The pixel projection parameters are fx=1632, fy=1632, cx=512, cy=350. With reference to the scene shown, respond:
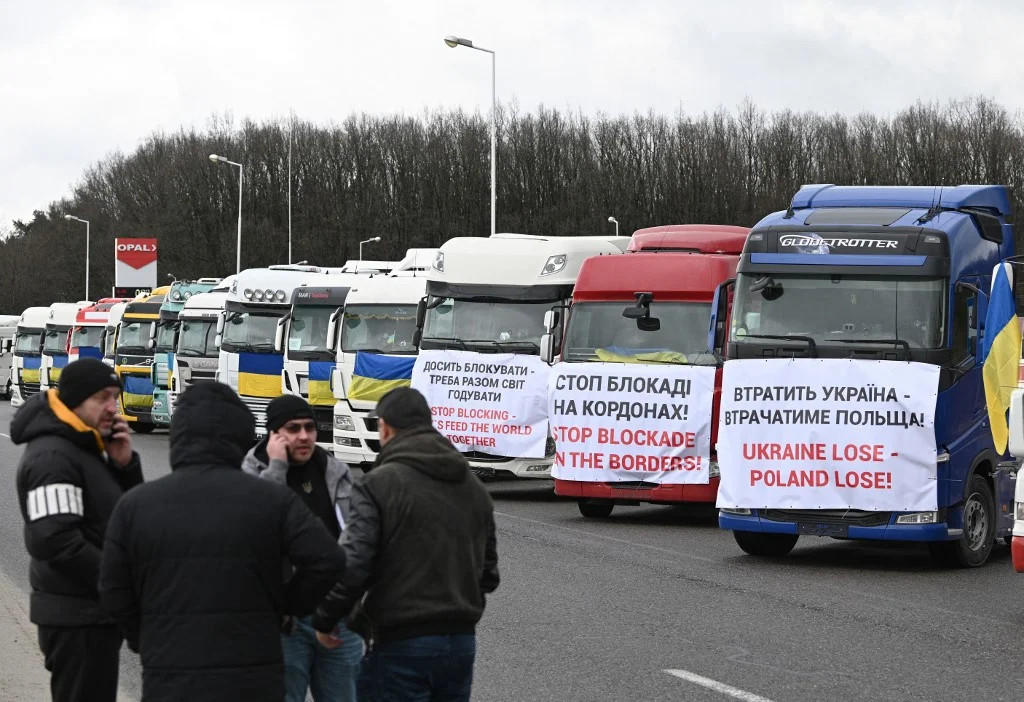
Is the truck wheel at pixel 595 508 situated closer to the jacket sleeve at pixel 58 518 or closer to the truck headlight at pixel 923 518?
the truck headlight at pixel 923 518

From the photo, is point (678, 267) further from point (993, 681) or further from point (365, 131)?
point (365, 131)

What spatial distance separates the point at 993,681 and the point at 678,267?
8785 mm

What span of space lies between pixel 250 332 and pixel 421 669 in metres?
22.2

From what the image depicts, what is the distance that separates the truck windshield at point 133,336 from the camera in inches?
1376

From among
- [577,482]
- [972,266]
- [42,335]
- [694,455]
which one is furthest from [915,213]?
[42,335]

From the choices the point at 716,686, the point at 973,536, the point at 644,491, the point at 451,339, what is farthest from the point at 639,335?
the point at 716,686

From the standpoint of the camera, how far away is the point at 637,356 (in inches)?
643

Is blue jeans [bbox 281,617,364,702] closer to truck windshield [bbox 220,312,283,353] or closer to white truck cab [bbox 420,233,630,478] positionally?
white truck cab [bbox 420,233,630,478]

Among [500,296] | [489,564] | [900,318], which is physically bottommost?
[489,564]

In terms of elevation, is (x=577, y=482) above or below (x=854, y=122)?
below

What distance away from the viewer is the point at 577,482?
1620cm

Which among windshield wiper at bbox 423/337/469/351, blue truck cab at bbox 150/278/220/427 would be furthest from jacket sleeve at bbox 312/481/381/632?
blue truck cab at bbox 150/278/220/427

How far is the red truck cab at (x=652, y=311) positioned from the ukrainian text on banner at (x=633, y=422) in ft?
0.51

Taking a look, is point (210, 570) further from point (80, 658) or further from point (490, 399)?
point (490, 399)
